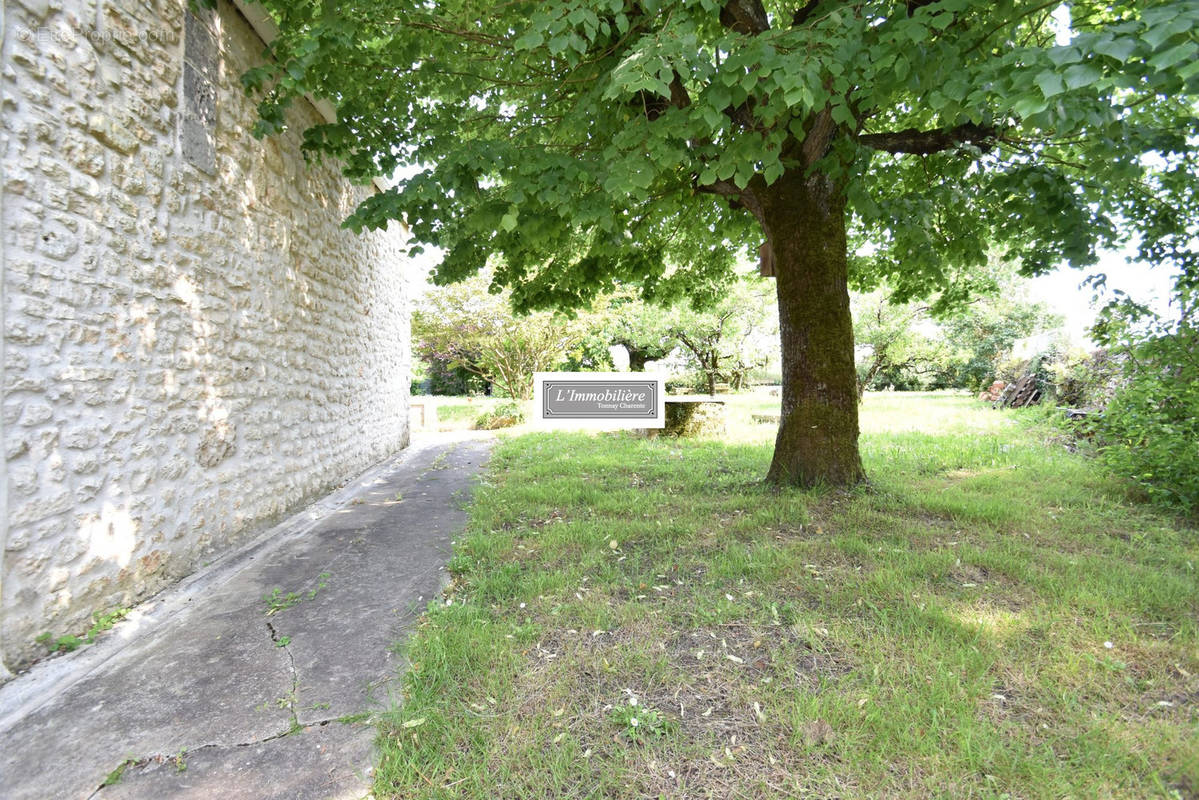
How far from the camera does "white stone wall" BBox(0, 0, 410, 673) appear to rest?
2.27 meters

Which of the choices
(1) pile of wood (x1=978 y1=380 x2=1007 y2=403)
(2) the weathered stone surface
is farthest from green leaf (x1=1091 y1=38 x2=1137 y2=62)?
(1) pile of wood (x1=978 y1=380 x2=1007 y2=403)

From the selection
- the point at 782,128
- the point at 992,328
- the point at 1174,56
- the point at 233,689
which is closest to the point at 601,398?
the point at 782,128

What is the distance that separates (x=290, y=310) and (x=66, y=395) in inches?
91.3

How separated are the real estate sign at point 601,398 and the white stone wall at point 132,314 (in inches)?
188

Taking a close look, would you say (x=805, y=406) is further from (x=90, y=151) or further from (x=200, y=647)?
(x=90, y=151)

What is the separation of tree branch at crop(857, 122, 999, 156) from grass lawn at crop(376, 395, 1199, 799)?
2.90 metres

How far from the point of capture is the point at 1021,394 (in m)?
13.7

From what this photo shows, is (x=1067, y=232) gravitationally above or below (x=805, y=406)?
above

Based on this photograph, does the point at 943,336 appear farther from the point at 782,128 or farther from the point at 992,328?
the point at 782,128

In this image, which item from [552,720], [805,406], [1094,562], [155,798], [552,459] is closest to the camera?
[155,798]

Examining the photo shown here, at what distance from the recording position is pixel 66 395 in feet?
8.10

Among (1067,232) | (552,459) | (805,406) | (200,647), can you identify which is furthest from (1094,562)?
(552,459)

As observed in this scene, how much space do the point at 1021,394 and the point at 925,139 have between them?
12.7m

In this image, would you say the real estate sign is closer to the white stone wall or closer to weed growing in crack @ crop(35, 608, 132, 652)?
the white stone wall
